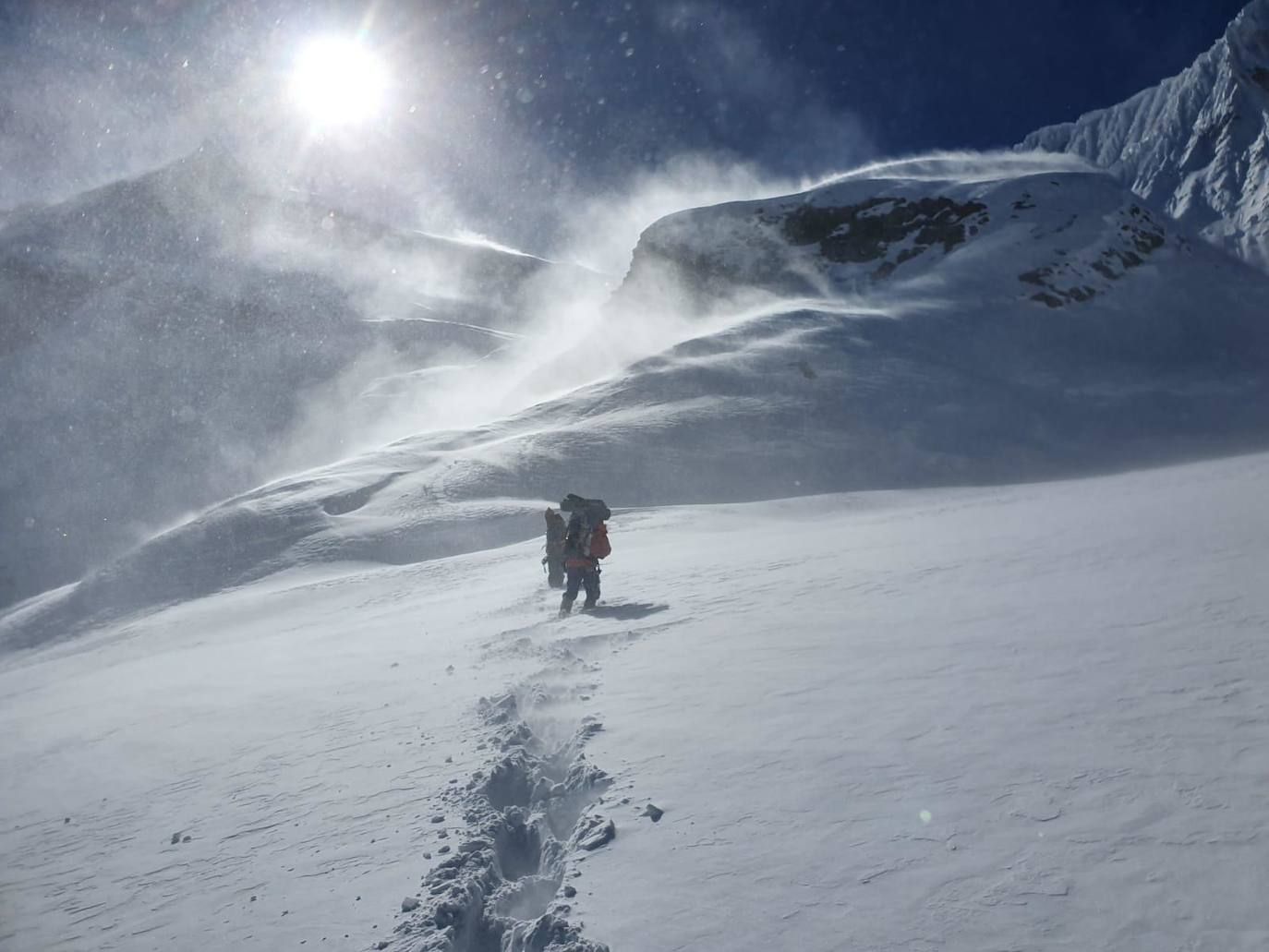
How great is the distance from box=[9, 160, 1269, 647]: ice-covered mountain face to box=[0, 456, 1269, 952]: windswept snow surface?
20532 millimetres

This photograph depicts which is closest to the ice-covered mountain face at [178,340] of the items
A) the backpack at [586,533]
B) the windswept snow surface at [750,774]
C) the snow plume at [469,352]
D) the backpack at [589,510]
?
the snow plume at [469,352]

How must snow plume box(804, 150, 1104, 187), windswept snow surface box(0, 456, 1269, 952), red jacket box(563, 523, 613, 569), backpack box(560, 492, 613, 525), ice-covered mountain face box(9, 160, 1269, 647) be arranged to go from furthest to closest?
snow plume box(804, 150, 1104, 187)
ice-covered mountain face box(9, 160, 1269, 647)
backpack box(560, 492, 613, 525)
red jacket box(563, 523, 613, 569)
windswept snow surface box(0, 456, 1269, 952)

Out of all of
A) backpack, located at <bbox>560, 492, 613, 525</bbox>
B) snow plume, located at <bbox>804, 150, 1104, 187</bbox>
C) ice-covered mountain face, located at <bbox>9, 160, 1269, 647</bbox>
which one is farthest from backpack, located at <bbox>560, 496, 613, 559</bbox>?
snow plume, located at <bbox>804, 150, 1104, 187</bbox>

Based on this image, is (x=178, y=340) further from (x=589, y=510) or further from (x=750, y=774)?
(x=750, y=774)

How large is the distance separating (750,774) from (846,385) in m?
42.7

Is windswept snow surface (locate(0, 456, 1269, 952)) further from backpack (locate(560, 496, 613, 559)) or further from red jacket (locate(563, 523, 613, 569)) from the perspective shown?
backpack (locate(560, 496, 613, 559))

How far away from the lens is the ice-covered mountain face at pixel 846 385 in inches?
1299

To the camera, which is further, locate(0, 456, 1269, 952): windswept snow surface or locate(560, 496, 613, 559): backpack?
locate(560, 496, 613, 559): backpack

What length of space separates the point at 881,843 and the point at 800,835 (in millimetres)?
408

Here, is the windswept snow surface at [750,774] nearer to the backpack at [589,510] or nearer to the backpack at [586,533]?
the backpack at [586,533]

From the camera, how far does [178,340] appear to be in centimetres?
12788

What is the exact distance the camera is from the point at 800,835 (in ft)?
13.7

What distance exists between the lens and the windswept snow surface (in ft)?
11.8

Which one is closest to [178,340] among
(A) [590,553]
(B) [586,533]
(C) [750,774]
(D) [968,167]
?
(D) [968,167]
